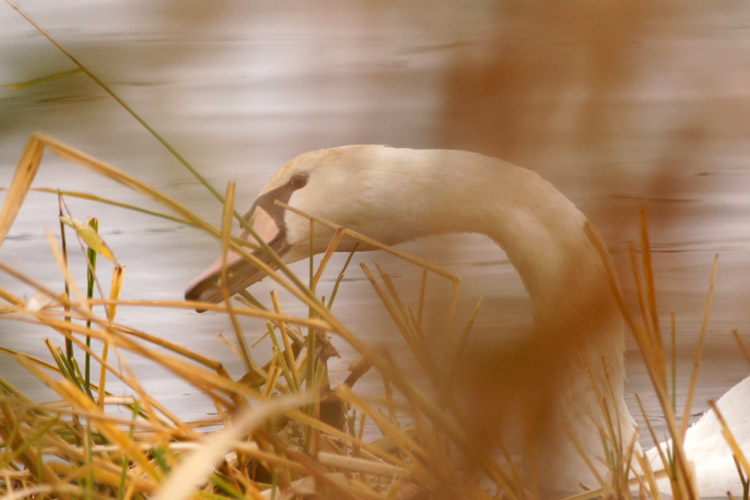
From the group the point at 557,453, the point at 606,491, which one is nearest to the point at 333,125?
the point at 557,453

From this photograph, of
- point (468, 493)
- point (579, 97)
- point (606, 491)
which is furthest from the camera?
point (606, 491)

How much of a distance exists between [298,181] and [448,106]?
1.23m

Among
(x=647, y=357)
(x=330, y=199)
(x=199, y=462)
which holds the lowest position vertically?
(x=199, y=462)

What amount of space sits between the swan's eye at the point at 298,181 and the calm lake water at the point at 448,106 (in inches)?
43.9

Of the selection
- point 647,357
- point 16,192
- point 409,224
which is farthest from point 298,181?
point 647,357

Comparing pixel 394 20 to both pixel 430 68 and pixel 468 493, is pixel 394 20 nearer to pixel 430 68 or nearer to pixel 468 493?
pixel 430 68

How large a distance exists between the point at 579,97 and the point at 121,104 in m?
0.14

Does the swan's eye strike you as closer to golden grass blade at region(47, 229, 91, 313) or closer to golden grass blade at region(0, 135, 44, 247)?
golden grass blade at region(47, 229, 91, 313)

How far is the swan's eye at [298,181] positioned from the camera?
4.71 ft

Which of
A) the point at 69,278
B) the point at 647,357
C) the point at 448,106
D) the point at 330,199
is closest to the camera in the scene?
the point at 448,106

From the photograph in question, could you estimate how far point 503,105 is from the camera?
0.71ft

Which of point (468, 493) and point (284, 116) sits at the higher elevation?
point (284, 116)

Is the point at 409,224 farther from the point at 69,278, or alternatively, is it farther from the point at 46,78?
the point at 46,78

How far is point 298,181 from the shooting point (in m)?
1.44
